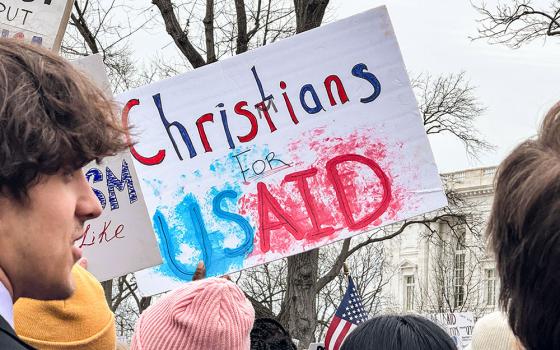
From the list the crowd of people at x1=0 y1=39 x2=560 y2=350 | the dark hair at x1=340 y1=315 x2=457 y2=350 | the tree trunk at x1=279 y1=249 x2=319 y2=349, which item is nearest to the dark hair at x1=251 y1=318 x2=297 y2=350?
the dark hair at x1=340 y1=315 x2=457 y2=350

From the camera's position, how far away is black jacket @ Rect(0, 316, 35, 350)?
1.36m

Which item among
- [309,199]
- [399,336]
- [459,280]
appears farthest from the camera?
[459,280]

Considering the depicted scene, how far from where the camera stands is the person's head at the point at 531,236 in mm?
1443

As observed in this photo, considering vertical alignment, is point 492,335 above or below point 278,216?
below

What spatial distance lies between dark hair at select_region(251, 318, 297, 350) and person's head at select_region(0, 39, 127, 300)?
172cm

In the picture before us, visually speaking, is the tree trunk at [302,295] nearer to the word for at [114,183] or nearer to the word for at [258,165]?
the word for at [258,165]

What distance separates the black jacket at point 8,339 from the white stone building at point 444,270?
3068 cm

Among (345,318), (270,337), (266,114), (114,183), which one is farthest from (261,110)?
(270,337)

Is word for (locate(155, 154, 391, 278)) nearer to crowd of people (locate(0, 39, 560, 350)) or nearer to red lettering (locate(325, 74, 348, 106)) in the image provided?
red lettering (locate(325, 74, 348, 106))

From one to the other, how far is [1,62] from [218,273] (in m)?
3.66

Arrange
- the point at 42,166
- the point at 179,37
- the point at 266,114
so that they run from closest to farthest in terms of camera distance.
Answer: the point at 42,166 < the point at 266,114 < the point at 179,37

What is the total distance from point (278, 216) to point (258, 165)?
0.28 m

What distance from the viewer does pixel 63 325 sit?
8.20 ft

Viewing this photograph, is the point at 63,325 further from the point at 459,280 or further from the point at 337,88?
the point at 459,280
